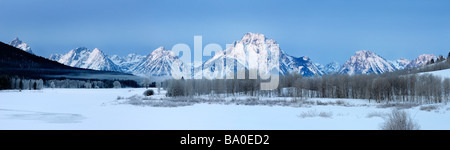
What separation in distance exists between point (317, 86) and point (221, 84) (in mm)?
24448

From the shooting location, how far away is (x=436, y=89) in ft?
163

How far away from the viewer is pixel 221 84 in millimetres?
82688

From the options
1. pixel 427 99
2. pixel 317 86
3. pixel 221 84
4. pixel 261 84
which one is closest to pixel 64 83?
pixel 221 84

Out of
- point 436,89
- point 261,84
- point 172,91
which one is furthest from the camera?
point 261,84
